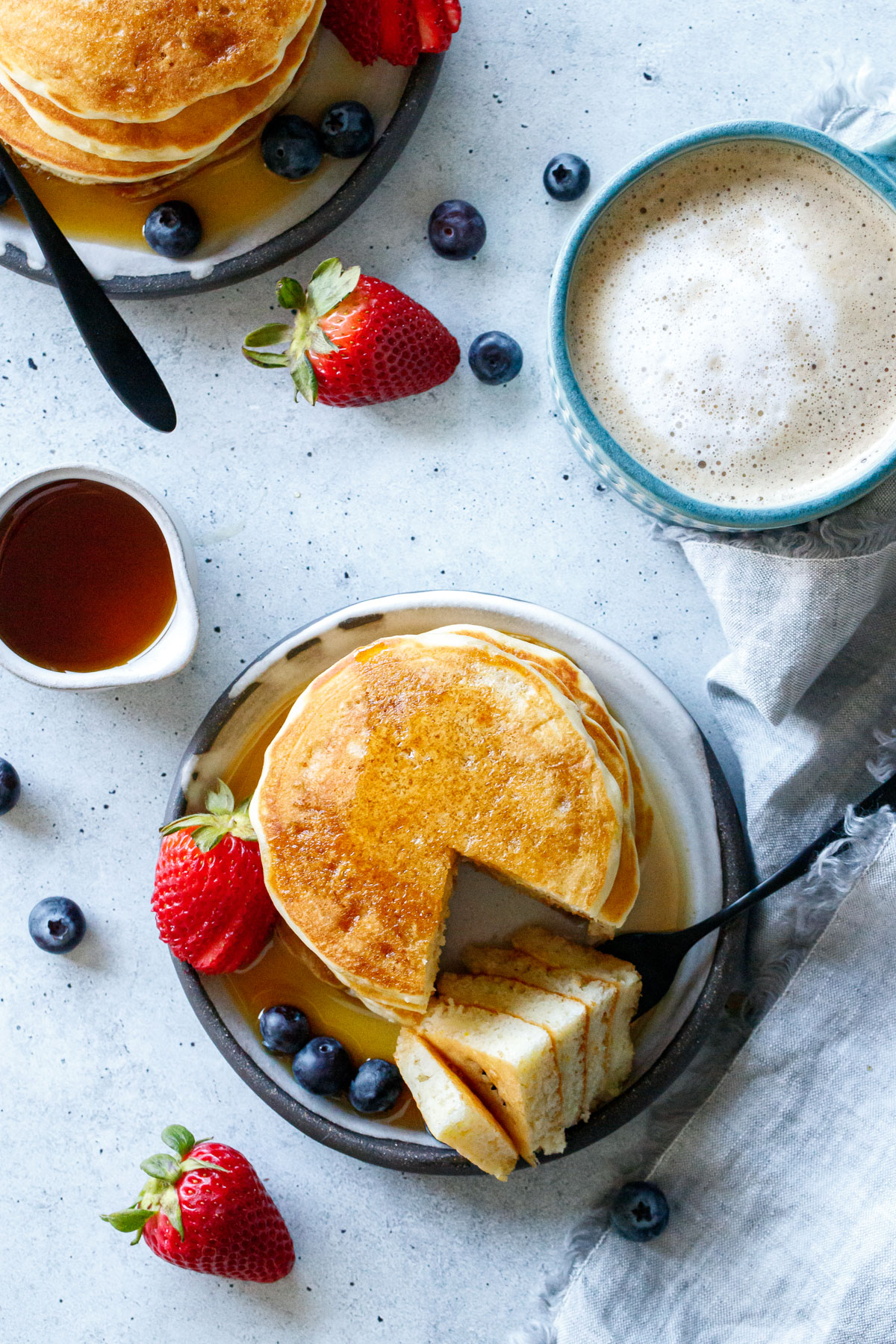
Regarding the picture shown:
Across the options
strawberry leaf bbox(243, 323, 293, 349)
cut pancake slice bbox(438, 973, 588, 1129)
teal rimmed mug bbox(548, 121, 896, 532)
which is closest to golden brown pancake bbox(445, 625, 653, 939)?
cut pancake slice bbox(438, 973, 588, 1129)

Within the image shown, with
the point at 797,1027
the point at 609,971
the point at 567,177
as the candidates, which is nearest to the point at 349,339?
the point at 567,177

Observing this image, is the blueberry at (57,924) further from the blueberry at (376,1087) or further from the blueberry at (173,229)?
the blueberry at (173,229)

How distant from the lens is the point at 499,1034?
1.42 m

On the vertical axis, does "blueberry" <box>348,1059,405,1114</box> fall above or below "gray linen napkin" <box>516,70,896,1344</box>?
below

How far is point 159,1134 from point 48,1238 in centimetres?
A: 24

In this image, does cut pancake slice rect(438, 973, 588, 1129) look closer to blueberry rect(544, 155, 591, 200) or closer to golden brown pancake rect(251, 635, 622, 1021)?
golden brown pancake rect(251, 635, 622, 1021)

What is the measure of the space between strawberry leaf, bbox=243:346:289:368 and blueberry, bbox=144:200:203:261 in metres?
0.17

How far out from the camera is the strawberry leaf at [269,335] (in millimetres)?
1500

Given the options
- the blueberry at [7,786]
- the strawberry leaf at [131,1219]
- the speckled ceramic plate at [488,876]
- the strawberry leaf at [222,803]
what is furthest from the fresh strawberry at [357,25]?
the strawberry leaf at [131,1219]

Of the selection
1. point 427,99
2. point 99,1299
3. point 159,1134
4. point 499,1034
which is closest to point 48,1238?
point 99,1299

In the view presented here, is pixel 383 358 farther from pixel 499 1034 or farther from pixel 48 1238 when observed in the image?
pixel 48 1238

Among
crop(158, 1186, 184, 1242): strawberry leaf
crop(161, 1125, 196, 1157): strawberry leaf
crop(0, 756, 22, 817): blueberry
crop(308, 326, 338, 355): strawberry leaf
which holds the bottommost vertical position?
crop(158, 1186, 184, 1242): strawberry leaf

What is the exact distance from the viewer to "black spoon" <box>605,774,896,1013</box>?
148cm

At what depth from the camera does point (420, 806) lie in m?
1.42
